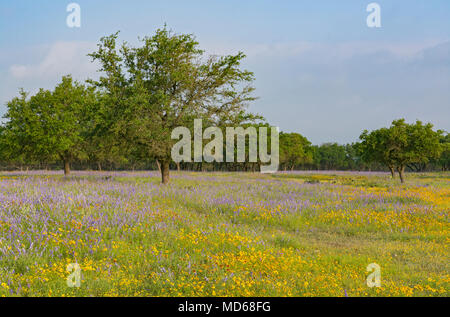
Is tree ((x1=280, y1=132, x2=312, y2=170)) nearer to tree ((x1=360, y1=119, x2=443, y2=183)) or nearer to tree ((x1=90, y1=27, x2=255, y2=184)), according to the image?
tree ((x1=360, y1=119, x2=443, y2=183))

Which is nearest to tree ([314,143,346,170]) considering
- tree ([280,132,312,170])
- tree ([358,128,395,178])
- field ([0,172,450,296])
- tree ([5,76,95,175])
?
tree ([280,132,312,170])

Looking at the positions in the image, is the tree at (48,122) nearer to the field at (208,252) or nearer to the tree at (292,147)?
the field at (208,252)

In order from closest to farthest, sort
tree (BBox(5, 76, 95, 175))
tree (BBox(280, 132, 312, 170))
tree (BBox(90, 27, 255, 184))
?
tree (BBox(90, 27, 255, 184)) < tree (BBox(5, 76, 95, 175)) < tree (BBox(280, 132, 312, 170))

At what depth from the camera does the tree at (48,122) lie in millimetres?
27844

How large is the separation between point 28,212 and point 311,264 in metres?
7.70

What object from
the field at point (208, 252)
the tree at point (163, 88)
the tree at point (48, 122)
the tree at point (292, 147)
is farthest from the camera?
the tree at point (292, 147)

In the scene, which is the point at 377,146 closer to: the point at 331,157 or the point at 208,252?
the point at 208,252

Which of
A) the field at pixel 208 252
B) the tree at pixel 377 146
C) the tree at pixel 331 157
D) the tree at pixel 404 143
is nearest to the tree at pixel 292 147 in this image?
the tree at pixel 331 157

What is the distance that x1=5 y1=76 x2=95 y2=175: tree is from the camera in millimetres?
27844
